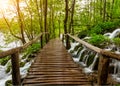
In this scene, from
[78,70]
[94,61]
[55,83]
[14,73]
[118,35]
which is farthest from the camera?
[118,35]

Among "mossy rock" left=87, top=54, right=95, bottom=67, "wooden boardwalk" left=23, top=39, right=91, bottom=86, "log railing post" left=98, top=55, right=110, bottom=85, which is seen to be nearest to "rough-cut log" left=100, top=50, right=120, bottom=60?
"log railing post" left=98, top=55, right=110, bottom=85

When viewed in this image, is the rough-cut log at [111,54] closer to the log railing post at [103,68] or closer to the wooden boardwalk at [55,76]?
the log railing post at [103,68]

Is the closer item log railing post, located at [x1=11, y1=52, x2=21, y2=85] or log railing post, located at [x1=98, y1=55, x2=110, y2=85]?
log railing post, located at [x1=98, y1=55, x2=110, y2=85]

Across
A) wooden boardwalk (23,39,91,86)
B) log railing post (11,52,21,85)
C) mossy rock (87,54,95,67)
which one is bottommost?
mossy rock (87,54,95,67)

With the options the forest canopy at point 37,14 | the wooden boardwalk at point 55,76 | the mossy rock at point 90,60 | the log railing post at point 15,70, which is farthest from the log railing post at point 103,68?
the forest canopy at point 37,14

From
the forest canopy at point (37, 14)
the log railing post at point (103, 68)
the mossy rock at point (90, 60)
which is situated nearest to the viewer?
the log railing post at point (103, 68)

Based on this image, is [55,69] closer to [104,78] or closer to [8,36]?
[104,78]

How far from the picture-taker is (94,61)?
33.4ft

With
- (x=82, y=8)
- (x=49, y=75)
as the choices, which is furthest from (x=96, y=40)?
(x=82, y=8)

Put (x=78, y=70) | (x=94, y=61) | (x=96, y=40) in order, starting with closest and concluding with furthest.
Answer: (x=78, y=70) < (x=94, y=61) < (x=96, y=40)

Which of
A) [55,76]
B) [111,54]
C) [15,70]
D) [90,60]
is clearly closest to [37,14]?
[90,60]

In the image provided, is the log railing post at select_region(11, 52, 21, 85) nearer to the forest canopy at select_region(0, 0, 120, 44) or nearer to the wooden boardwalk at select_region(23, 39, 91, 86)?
the wooden boardwalk at select_region(23, 39, 91, 86)

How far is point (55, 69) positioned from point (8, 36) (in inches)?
1227

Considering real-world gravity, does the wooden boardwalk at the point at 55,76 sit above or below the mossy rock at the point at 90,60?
above
